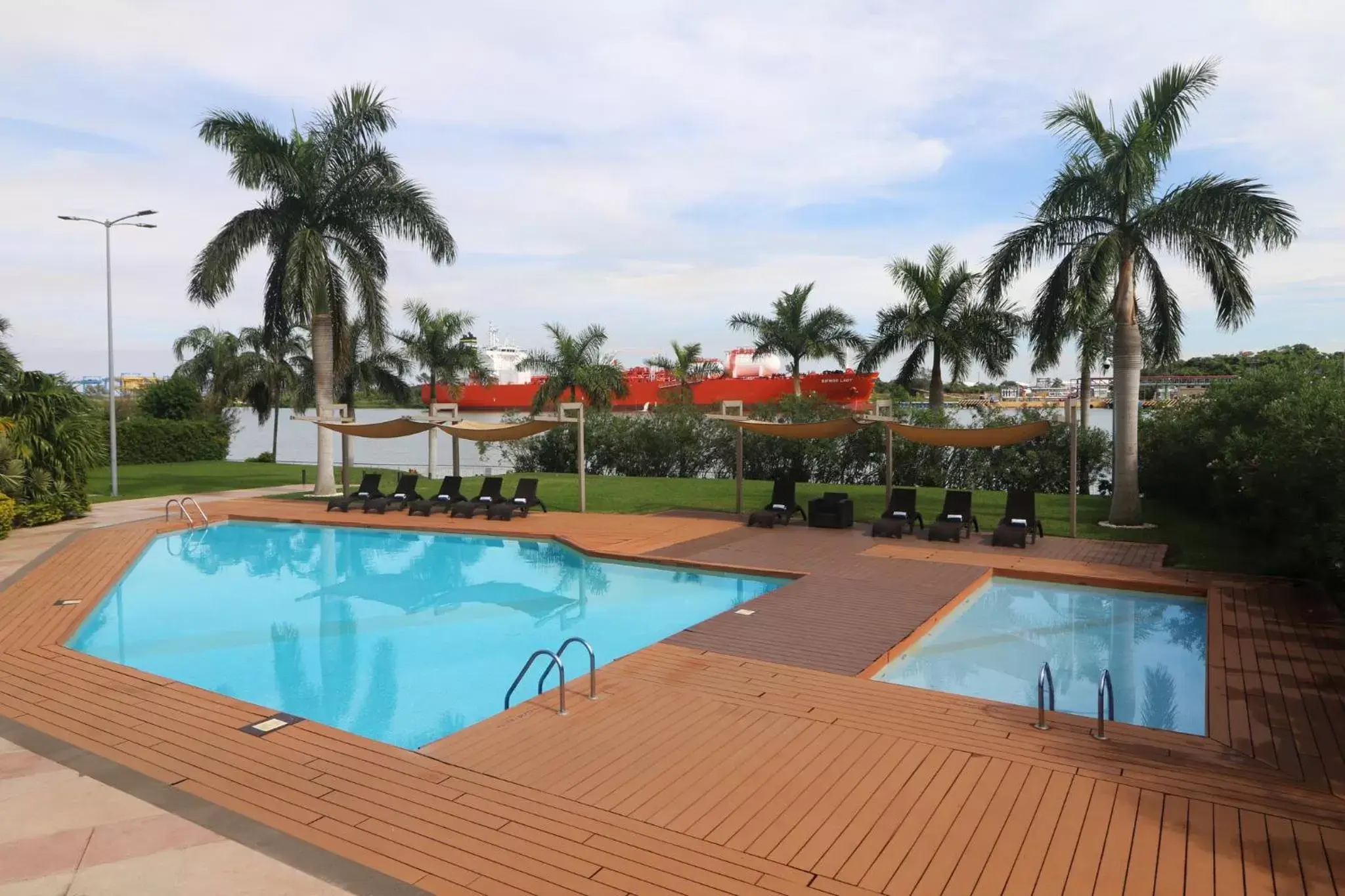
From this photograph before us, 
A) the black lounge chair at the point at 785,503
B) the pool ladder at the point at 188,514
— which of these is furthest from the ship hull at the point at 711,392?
Answer: the black lounge chair at the point at 785,503

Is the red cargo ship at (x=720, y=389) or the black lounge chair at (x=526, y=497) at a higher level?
the red cargo ship at (x=720, y=389)

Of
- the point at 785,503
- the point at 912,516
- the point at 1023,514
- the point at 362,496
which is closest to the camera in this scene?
the point at 1023,514

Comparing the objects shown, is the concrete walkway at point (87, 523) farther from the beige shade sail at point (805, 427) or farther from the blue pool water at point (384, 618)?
the beige shade sail at point (805, 427)

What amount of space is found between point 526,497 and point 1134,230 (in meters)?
11.8

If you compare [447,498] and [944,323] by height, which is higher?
[944,323]

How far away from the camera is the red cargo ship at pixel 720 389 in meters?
31.1

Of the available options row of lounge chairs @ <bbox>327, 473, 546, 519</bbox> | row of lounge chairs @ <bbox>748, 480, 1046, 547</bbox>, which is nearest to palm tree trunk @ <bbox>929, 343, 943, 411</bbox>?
row of lounge chairs @ <bbox>748, 480, 1046, 547</bbox>

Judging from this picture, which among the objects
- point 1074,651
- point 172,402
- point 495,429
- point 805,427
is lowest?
point 1074,651

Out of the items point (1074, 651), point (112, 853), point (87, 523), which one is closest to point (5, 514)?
point (87, 523)

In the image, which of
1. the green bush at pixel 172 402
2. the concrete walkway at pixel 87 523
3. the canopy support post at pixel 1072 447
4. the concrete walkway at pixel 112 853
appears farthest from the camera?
the green bush at pixel 172 402

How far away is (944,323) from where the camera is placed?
2362cm

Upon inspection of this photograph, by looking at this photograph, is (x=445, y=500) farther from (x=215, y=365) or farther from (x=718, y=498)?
(x=215, y=365)

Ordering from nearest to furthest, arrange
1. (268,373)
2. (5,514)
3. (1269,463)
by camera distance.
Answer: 1. (1269,463)
2. (5,514)
3. (268,373)

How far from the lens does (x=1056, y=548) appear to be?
42.8 feet
